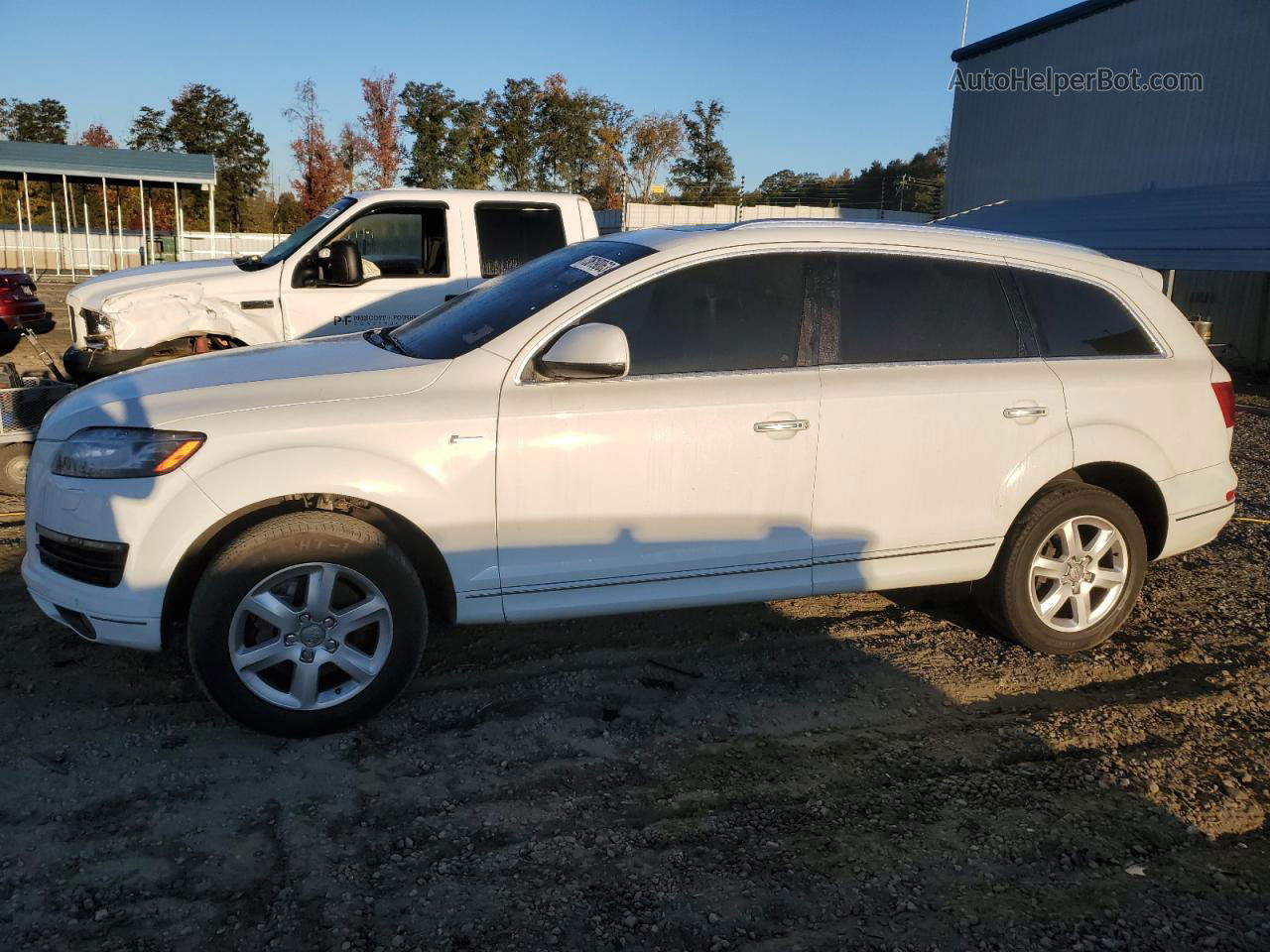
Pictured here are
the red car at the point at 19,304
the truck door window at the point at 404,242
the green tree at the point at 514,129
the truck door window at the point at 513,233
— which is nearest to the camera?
the truck door window at the point at 404,242

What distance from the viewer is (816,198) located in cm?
4222

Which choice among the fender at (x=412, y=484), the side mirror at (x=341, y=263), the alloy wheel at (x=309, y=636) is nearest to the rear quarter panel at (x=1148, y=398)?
the fender at (x=412, y=484)

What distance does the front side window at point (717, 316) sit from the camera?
3879 millimetres

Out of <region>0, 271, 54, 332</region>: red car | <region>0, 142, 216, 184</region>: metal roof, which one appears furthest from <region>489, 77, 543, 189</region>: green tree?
<region>0, 271, 54, 332</region>: red car

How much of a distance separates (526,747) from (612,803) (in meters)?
0.48

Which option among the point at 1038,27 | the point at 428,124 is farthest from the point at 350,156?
the point at 1038,27

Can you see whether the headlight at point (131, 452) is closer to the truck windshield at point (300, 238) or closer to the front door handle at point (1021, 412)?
the front door handle at point (1021, 412)

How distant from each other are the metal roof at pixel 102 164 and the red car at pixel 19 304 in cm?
1353

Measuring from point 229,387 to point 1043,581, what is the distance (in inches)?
143

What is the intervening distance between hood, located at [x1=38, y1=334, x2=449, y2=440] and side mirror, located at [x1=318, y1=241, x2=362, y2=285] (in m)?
3.64

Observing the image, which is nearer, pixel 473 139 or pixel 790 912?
pixel 790 912

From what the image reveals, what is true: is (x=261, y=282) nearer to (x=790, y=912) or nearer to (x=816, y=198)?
(x=790, y=912)

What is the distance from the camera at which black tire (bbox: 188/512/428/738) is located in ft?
11.0

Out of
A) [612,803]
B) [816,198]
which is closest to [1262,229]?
[612,803]
